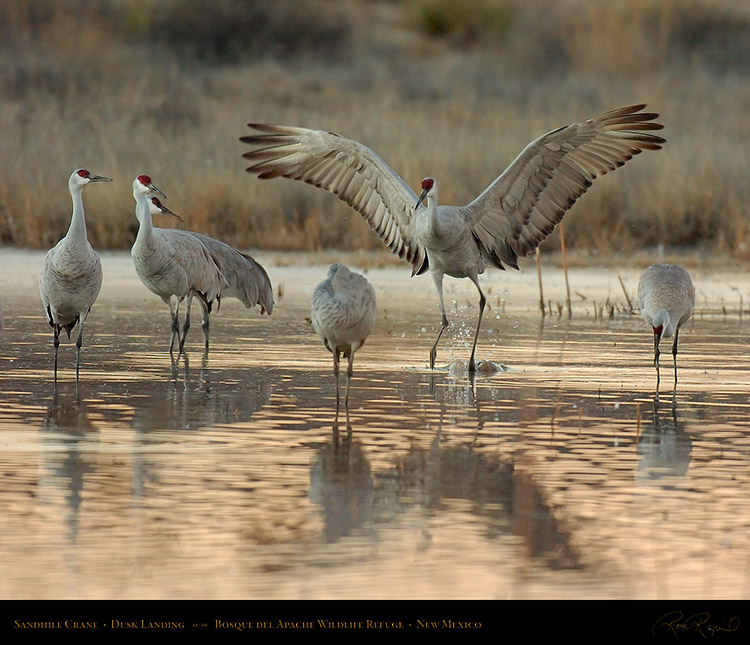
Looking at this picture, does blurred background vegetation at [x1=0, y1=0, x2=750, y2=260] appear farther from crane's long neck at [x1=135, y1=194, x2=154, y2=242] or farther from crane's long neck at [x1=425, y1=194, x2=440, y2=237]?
crane's long neck at [x1=425, y1=194, x2=440, y2=237]

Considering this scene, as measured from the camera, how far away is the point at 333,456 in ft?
21.8

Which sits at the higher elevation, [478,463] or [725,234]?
[725,234]

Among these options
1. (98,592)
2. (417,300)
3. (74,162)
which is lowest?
(98,592)

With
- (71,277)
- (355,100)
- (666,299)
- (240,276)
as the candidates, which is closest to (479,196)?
(666,299)

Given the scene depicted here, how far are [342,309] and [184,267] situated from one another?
307 cm

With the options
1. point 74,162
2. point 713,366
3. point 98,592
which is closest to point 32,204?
point 74,162

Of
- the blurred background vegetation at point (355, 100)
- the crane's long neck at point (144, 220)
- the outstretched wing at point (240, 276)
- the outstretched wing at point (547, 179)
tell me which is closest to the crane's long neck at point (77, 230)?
the crane's long neck at point (144, 220)

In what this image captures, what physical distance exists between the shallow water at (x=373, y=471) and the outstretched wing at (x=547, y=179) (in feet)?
2.49

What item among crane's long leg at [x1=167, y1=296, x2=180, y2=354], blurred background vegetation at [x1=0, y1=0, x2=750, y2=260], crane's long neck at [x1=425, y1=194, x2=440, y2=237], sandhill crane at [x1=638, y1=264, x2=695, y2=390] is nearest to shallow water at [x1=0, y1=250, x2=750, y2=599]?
crane's long leg at [x1=167, y1=296, x2=180, y2=354]

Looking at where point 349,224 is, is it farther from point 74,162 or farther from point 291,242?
point 74,162

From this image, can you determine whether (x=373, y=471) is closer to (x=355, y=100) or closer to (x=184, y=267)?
(x=184, y=267)

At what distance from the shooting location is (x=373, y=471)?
250 inches

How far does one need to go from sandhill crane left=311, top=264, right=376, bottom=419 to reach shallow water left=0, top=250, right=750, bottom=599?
0.36 meters

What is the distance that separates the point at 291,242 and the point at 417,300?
360 cm
